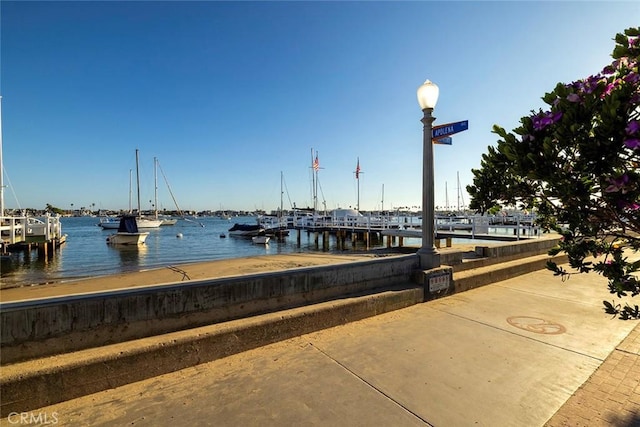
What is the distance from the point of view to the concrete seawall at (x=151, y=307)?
307 cm

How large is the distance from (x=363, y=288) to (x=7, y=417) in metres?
4.59

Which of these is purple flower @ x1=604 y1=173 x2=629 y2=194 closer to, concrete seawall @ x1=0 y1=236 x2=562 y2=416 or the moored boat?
concrete seawall @ x1=0 y1=236 x2=562 y2=416

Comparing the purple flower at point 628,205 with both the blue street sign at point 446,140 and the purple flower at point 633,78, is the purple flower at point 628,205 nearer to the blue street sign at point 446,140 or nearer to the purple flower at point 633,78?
the purple flower at point 633,78

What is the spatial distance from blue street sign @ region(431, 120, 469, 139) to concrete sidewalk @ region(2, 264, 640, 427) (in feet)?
11.3

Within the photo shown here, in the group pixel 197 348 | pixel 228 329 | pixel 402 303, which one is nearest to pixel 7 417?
pixel 197 348

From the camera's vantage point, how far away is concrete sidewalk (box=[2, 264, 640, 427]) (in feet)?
9.06

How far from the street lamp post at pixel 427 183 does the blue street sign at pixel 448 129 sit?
103 millimetres

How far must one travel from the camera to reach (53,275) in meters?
19.3

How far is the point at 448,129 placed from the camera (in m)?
6.17

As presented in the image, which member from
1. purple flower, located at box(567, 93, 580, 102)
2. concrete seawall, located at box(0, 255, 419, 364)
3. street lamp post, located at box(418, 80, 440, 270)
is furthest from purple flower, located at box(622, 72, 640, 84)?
street lamp post, located at box(418, 80, 440, 270)

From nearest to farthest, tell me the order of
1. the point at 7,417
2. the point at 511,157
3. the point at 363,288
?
the point at 511,157 < the point at 7,417 < the point at 363,288

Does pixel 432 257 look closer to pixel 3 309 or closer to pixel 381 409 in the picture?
pixel 381 409

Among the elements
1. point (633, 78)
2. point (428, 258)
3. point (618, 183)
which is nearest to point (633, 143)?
point (618, 183)

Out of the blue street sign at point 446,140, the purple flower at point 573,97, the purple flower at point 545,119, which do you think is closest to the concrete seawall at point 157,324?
the blue street sign at point 446,140
